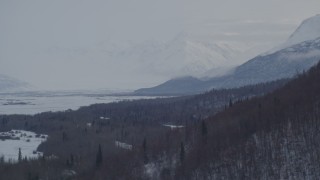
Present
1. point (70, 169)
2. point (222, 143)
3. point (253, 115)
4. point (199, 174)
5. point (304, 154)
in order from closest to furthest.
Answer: point (304, 154)
point (199, 174)
point (222, 143)
point (253, 115)
point (70, 169)

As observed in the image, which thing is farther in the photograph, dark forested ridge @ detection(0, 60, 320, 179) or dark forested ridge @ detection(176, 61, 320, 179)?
dark forested ridge @ detection(0, 60, 320, 179)

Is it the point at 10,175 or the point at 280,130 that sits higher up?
the point at 280,130

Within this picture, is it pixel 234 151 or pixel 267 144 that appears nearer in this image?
pixel 267 144

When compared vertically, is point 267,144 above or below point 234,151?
above

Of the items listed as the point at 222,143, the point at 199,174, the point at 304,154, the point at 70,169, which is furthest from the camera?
the point at 70,169

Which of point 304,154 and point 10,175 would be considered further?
point 10,175

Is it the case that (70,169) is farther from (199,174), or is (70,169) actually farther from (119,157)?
(199,174)

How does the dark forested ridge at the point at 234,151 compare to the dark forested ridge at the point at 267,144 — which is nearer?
the dark forested ridge at the point at 267,144

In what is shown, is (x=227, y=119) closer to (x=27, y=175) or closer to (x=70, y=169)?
(x=70, y=169)

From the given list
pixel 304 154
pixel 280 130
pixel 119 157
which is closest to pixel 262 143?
pixel 280 130
